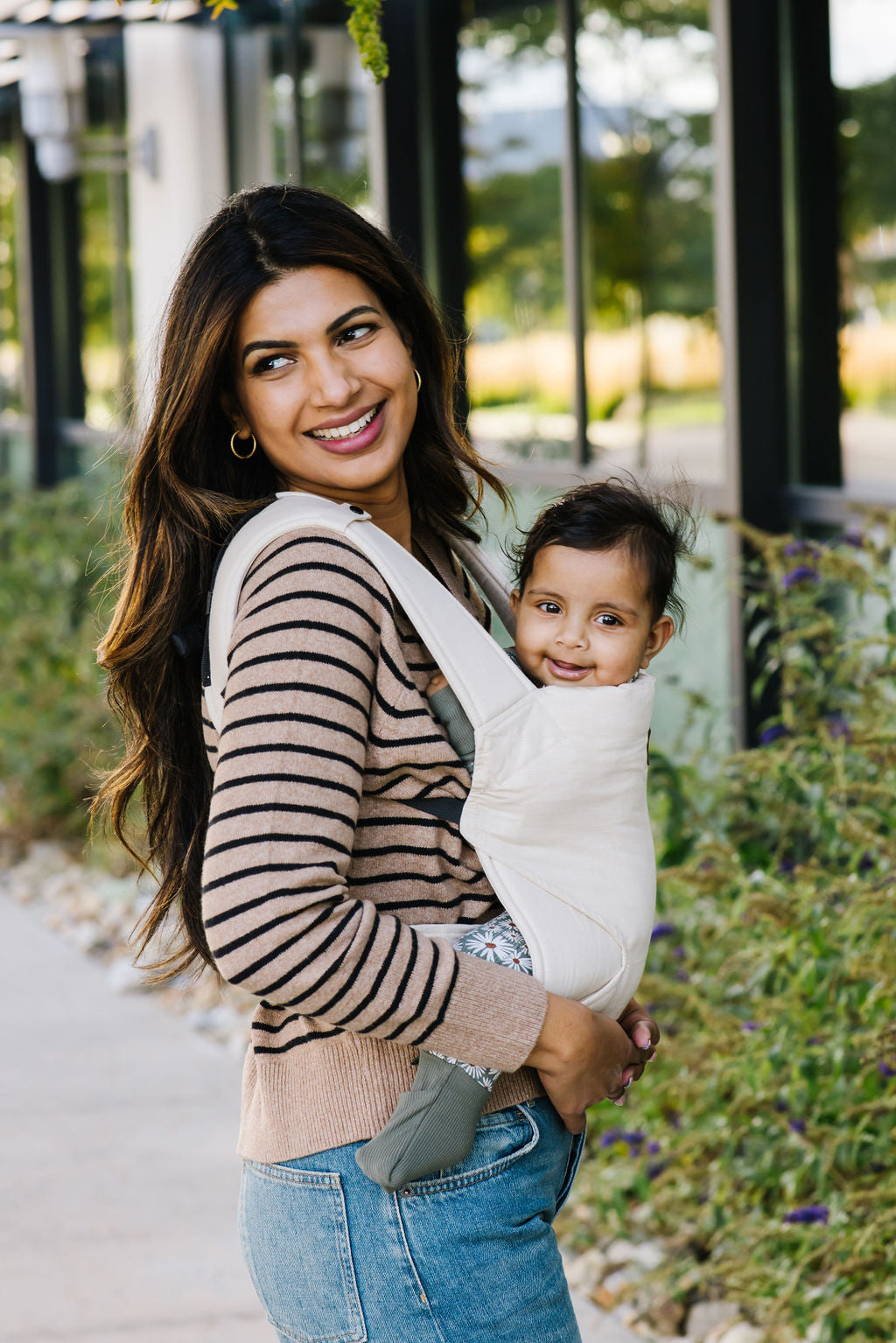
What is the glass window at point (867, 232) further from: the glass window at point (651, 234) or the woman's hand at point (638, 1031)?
the woman's hand at point (638, 1031)

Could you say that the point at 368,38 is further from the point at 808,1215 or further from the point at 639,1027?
the point at 808,1215

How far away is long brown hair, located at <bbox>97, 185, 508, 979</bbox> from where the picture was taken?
161 centimetres

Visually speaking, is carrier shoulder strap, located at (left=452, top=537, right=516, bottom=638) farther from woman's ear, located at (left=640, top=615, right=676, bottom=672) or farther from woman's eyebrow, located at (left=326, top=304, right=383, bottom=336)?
woman's eyebrow, located at (left=326, top=304, right=383, bottom=336)

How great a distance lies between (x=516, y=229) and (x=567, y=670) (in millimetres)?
4355

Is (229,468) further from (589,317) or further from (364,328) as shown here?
(589,317)

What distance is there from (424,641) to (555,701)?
0.15 meters

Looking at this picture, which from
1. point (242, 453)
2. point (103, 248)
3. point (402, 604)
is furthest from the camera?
point (103, 248)

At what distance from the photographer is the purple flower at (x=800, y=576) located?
307cm

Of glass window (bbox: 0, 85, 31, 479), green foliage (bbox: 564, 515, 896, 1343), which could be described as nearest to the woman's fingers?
green foliage (bbox: 564, 515, 896, 1343)

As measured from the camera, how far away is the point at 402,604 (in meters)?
1.47

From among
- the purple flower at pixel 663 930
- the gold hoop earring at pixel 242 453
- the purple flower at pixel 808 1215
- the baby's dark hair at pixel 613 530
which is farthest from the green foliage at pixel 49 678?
the baby's dark hair at pixel 613 530

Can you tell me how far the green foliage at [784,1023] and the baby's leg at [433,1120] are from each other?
1.18 meters

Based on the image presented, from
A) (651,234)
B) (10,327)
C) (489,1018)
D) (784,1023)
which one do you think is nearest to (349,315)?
(489,1018)

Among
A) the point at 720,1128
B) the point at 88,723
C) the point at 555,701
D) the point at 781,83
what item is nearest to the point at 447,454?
the point at 555,701
